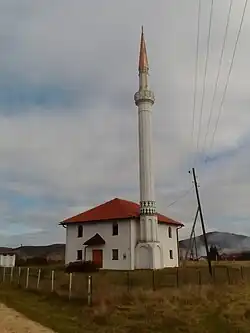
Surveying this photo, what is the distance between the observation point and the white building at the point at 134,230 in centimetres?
4688

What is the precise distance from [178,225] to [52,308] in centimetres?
3660

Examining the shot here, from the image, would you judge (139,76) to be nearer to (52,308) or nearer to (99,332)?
(52,308)

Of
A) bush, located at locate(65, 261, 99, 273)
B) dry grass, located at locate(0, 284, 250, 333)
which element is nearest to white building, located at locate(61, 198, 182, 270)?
bush, located at locate(65, 261, 99, 273)

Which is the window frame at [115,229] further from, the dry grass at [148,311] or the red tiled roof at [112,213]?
the dry grass at [148,311]

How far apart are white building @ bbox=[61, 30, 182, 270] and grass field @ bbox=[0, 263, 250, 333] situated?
735 inches

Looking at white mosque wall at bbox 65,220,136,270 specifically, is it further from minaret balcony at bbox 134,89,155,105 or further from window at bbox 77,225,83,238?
minaret balcony at bbox 134,89,155,105

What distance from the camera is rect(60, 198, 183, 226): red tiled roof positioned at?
161 ft

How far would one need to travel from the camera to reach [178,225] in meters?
56.1

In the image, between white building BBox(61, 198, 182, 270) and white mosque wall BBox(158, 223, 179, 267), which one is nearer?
white building BBox(61, 198, 182, 270)

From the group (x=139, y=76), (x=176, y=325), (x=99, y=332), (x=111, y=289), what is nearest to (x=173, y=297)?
(x=111, y=289)

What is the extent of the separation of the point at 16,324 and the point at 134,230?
3182 cm

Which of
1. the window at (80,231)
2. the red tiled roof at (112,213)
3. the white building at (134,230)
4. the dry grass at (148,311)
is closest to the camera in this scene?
the dry grass at (148,311)

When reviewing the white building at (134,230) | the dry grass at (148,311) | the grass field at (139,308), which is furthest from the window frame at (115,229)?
the dry grass at (148,311)

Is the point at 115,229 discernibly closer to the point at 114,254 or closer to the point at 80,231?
the point at 114,254
